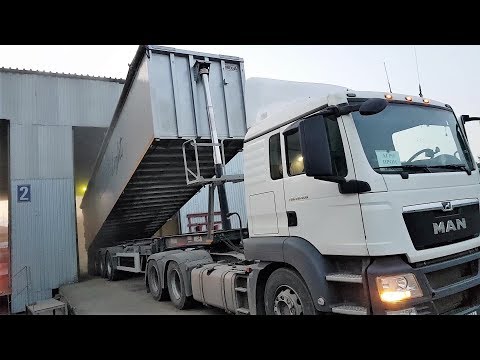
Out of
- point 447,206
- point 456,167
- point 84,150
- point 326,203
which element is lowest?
point 447,206

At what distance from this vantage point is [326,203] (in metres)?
3.38

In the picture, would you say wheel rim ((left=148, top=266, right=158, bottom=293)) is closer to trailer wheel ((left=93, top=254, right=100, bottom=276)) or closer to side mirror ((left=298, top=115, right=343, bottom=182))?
side mirror ((left=298, top=115, right=343, bottom=182))

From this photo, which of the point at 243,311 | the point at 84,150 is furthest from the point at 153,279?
the point at 84,150

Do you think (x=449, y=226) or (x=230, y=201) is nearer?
(x=449, y=226)

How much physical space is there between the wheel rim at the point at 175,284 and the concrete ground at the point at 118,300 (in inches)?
9.5

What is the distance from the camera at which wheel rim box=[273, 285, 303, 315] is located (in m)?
3.53

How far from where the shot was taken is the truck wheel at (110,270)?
10.3m

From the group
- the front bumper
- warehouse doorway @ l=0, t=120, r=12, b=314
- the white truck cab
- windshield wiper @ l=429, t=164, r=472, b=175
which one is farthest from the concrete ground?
windshield wiper @ l=429, t=164, r=472, b=175

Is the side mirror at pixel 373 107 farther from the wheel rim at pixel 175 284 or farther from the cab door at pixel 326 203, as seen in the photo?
the wheel rim at pixel 175 284

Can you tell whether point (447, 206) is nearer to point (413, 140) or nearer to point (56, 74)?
point (413, 140)

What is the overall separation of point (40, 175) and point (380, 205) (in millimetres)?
11688

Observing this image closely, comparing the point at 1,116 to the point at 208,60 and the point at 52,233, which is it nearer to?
the point at 52,233
